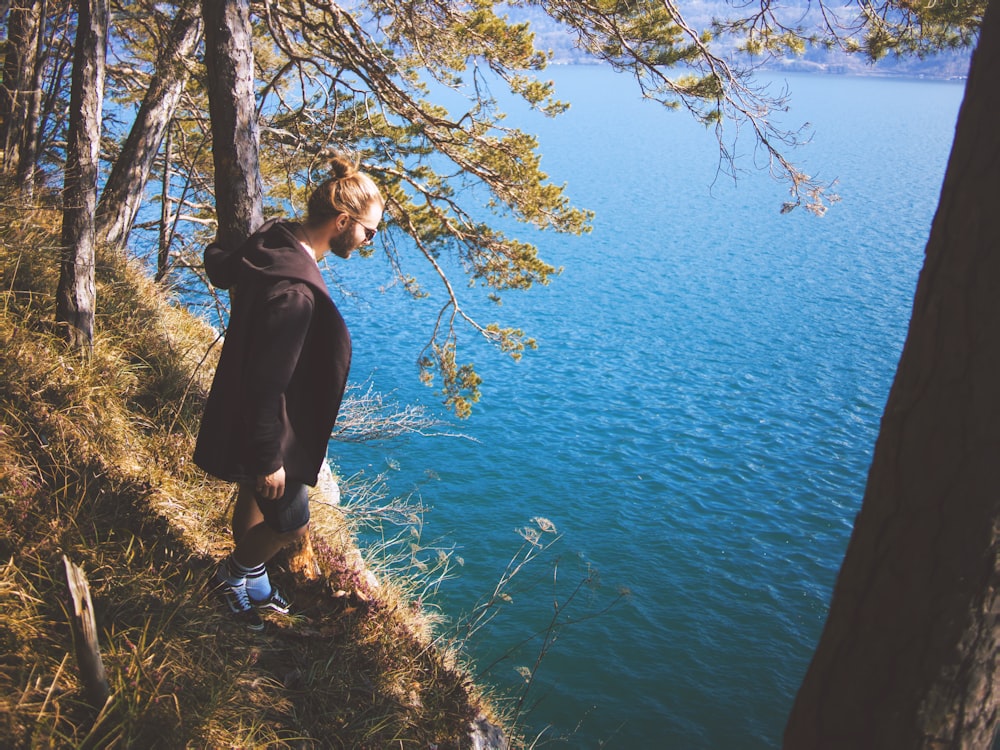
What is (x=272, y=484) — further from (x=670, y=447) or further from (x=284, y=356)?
(x=670, y=447)

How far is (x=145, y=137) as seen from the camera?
623 centimetres

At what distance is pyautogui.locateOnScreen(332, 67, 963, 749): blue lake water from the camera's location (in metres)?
7.24

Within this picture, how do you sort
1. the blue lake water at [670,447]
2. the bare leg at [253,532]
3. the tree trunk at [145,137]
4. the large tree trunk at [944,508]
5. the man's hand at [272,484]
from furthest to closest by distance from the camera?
1. the blue lake water at [670,447]
2. the tree trunk at [145,137]
3. the bare leg at [253,532]
4. the man's hand at [272,484]
5. the large tree trunk at [944,508]

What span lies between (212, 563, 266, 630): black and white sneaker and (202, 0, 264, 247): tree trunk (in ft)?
4.63

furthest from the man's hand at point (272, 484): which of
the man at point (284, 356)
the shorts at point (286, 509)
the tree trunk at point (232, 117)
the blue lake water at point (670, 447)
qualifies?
the blue lake water at point (670, 447)

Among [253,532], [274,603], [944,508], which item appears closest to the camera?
[944,508]

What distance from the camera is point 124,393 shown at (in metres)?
4.11

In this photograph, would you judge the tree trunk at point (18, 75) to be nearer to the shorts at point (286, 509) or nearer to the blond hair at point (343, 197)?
the blond hair at point (343, 197)

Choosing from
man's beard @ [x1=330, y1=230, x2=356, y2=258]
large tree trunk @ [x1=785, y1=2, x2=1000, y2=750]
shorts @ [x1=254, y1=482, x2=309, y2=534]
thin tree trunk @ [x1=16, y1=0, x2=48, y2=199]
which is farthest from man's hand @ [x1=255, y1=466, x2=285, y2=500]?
thin tree trunk @ [x1=16, y1=0, x2=48, y2=199]

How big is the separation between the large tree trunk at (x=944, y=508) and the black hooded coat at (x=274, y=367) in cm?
150

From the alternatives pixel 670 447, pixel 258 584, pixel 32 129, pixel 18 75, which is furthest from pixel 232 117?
pixel 670 447

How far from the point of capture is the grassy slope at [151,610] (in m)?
2.19

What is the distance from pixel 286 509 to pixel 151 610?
1.99ft

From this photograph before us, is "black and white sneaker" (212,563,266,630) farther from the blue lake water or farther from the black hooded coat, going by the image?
the blue lake water
